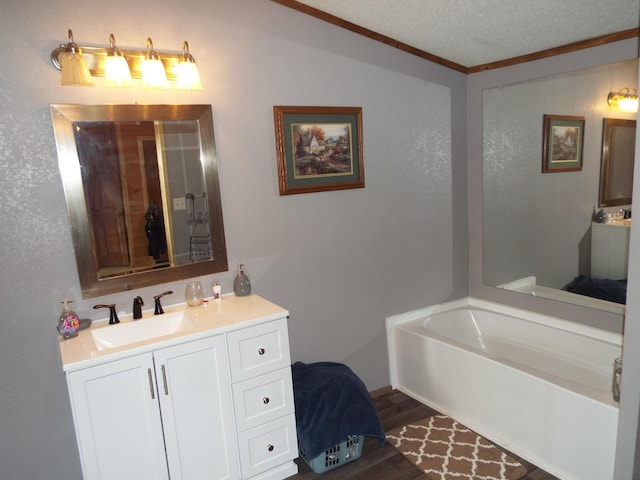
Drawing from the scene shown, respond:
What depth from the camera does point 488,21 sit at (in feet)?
8.05

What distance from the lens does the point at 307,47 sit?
2.67 meters

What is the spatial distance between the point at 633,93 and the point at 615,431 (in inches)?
68.5

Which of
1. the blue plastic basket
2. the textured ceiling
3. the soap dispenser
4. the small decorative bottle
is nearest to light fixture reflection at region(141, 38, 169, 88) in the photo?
the textured ceiling

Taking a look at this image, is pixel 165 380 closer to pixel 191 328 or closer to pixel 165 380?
pixel 165 380

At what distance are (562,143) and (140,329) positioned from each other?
2746 mm

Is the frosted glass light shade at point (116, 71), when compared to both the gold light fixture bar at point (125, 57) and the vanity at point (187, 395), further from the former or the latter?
the vanity at point (187, 395)

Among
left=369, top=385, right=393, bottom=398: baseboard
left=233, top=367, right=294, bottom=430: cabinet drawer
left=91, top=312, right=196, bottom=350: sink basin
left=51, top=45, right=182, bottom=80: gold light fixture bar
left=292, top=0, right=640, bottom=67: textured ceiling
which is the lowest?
left=369, top=385, right=393, bottom=398: baseboard

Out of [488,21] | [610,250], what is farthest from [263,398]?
[488,21]

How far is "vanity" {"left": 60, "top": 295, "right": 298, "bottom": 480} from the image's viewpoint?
1850mm

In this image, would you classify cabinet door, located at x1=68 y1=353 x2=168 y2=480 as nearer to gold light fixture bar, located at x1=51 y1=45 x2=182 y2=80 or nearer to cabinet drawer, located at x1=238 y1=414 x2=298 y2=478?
cabinet drawer, located at x1=238 y1=414 x2=298 y2=478

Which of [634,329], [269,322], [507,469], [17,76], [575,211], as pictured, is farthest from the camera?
[575,211]

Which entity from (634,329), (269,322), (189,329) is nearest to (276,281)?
(269,322)

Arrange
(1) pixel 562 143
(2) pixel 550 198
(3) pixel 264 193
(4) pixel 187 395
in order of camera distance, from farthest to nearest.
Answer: (2) pixel 550 198, (1) pixel 562 143, (3) pixel 264 193, (4) pixel 187 395

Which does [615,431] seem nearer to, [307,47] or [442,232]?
[442,232]
